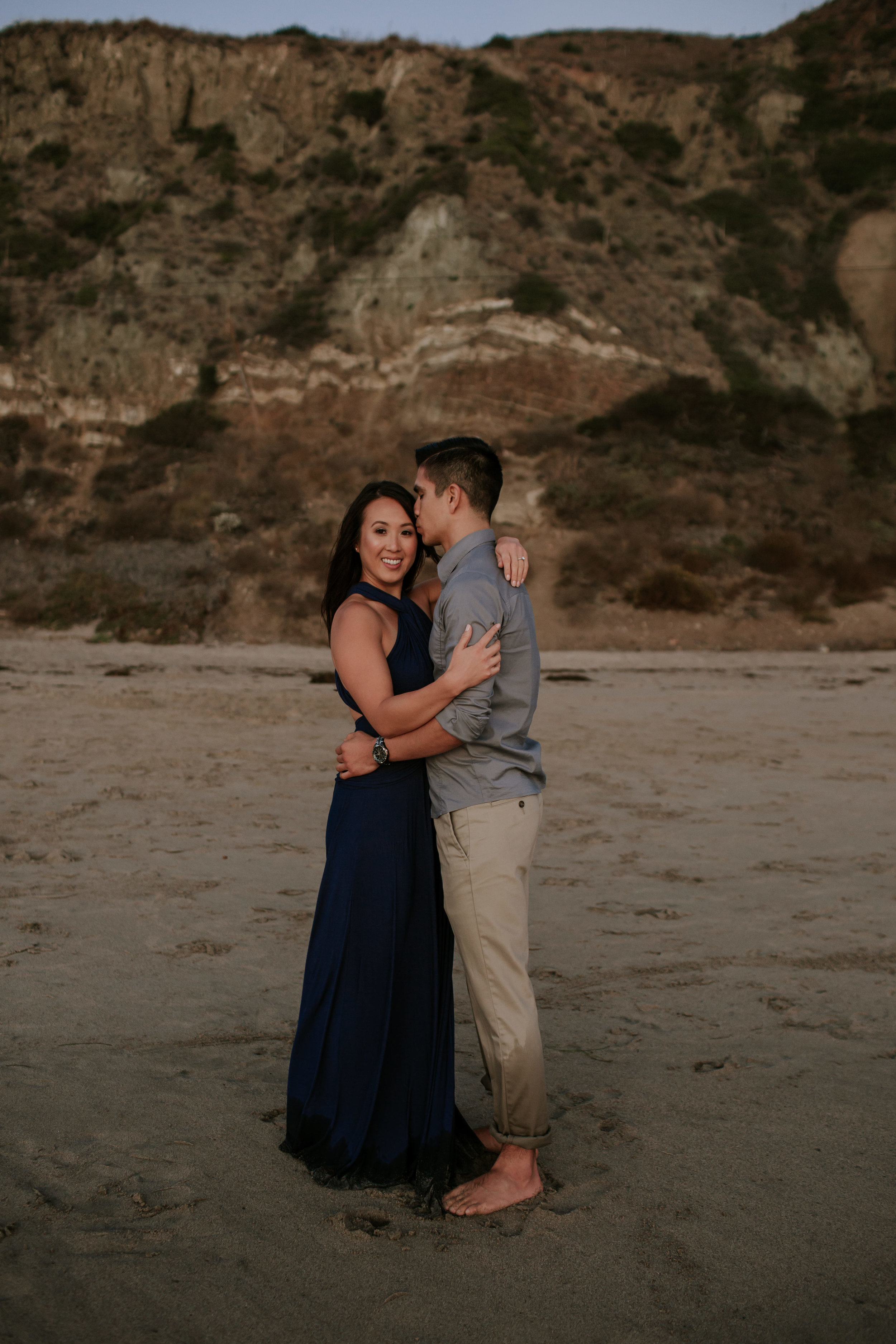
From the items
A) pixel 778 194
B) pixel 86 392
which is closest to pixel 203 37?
pixel 86 392

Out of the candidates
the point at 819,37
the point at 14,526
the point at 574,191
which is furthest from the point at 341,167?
the point at 819,37

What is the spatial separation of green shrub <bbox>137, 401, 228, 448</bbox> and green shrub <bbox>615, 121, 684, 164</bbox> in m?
23.5

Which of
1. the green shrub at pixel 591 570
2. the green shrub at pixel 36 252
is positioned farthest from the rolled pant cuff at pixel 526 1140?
the green shrub at pixel 36 252

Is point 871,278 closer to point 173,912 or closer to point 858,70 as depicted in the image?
point 858,70

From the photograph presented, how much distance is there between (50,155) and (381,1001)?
149 ft

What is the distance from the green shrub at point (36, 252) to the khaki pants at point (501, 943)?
39.2 metres

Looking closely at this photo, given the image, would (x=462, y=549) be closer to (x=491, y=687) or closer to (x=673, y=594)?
(x=491, y=687)

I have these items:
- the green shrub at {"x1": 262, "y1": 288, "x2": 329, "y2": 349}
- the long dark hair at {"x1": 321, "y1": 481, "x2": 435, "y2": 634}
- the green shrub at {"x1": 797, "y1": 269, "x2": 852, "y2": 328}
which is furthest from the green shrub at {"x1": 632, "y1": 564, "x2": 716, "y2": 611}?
the green shrub at {"x1": 797, "y1": 269, "x2": 852, "y2": 328}

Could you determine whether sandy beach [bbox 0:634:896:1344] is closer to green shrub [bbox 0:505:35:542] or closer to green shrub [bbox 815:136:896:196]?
green shrub [bbox 0:505:35:542]

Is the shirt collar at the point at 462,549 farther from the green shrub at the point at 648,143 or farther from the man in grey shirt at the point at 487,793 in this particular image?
the green shrub at the point at 648,143

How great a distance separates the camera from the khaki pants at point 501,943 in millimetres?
2389

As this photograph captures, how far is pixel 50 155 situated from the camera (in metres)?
38.5

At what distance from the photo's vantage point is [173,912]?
4629mm

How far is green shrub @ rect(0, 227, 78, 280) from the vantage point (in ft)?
116
